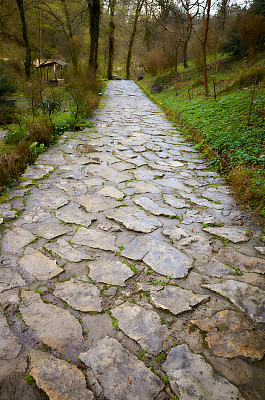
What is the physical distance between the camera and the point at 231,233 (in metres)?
2.73

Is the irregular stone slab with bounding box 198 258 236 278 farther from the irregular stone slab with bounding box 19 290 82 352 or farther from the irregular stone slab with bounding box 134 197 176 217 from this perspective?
the irregular stone slab with bounding box 19 290 82 352

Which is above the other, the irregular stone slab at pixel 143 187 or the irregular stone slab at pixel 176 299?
the irregular stone slab at pixel 143 187

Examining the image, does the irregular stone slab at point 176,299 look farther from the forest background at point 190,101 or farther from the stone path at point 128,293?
the forest background at point 190,101

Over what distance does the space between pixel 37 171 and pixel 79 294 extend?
2.88 meters

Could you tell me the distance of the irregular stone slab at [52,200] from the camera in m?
3.14

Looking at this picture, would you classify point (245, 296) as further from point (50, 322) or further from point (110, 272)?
point (50, 322)

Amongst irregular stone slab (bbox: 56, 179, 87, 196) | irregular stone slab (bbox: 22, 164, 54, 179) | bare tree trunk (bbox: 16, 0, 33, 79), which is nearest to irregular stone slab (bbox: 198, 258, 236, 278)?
irregular stone slab (bbox: 56, 179, 87, 196)

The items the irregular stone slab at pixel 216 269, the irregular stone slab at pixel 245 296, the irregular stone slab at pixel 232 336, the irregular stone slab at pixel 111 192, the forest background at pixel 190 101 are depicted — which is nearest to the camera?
the irregular stone slab at pixel 232 336

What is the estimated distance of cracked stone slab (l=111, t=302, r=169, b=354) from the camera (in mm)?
1563

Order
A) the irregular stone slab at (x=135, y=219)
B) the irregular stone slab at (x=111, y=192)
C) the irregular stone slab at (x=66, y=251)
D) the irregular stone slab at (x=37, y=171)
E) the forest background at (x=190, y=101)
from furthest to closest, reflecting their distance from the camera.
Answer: the forest background at (x=190, y=101) → the irregular stone slab at (x=37, y=171) → the irregular stone slab at (x=111, y=192) → the irregular stone slab at (x=135, y=219) → the irregular stone slab at (x=66, y=251)

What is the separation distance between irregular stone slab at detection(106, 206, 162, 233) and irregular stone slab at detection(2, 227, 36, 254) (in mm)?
930

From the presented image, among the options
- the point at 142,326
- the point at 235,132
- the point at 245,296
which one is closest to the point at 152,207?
the point at 245,296

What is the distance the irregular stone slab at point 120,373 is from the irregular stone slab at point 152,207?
1812 mm

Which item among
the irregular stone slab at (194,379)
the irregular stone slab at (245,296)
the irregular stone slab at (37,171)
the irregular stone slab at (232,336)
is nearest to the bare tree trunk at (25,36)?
the irregular stone slab at (37,171)
